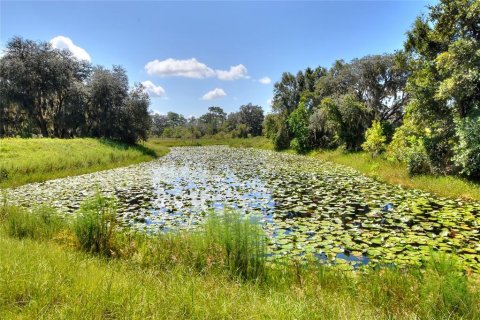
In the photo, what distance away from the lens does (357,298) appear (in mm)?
4062

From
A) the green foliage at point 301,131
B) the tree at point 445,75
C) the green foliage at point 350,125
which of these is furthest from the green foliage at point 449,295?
the green foliage at point 301,131

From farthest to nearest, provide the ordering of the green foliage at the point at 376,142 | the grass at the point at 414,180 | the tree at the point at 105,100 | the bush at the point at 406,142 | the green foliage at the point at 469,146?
the tree at the point at 105,100, the green foliage at the point at 376,142, the bush at the point at 406,142, the grass at the point at 414,180, the green foliage at the point at 469,146

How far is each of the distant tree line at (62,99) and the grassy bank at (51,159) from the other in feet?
20.0

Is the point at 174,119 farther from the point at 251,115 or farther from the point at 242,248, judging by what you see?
the point at 242,248

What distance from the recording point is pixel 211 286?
396 cm

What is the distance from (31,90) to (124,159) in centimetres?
1286

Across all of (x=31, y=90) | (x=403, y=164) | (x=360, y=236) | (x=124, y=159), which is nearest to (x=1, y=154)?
(x=124, y=159)

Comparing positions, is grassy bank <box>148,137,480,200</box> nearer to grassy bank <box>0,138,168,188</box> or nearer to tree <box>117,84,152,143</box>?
grassy bank <box>0,138,168,188</box>

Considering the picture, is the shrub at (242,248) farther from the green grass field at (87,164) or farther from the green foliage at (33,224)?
the green grass field at (87,164)

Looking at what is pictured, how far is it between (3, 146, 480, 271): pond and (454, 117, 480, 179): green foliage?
1.83 m

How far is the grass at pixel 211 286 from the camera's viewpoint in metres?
3.19

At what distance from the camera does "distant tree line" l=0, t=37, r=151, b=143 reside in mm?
28062

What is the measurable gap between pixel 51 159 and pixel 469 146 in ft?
69.4

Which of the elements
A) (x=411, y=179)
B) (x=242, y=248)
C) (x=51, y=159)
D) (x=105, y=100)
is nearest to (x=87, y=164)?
(x=51, y=159)
